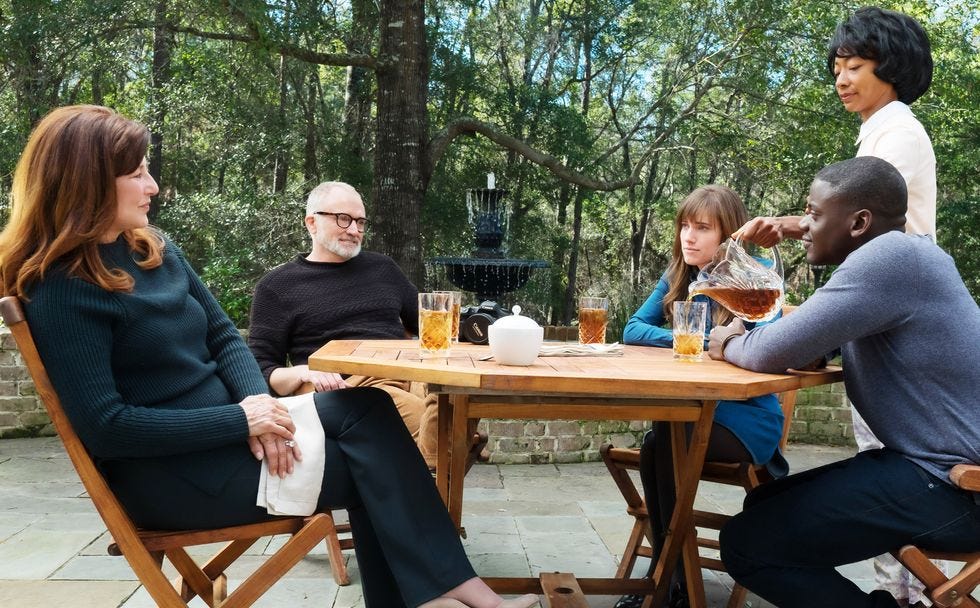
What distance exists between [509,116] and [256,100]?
11.0 feet

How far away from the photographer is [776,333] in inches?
72.4

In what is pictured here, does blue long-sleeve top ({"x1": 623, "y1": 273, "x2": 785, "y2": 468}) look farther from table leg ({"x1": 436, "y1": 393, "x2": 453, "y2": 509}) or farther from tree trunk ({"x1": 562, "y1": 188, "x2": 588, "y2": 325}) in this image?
tree trunk ({"x1": 562, "y1": 188, "x2": 588, "y2": 325})

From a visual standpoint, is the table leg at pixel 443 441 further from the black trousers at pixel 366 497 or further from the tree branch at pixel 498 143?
the tree branch at pixel 498 143

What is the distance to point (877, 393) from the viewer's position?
1798 millimetres

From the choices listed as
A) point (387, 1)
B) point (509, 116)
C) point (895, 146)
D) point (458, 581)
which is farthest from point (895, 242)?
point (509, 116)

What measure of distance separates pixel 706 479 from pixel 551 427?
2301 mm

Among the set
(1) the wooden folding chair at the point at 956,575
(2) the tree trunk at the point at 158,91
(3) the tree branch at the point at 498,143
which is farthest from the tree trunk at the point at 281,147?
(1) the wooden folding chair at the point at 956,575

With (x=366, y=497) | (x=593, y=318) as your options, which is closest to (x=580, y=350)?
(x=593, y=318)

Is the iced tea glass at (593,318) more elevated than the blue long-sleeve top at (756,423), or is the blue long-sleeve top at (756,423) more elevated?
the iced tea glass at (593,318)

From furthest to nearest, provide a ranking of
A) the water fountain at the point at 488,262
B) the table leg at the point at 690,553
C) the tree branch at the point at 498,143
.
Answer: the tree branch at the point at 498,143 < the water fountain at the point at 488,262 < the table leg at the point at 690,553

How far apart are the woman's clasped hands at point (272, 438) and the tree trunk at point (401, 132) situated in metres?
5.74

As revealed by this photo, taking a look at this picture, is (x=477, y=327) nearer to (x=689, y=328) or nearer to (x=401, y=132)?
(x=689, y=328)

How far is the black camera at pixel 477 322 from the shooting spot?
250 cm

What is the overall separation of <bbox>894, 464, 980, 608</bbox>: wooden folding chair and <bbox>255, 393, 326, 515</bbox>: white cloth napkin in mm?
1202
